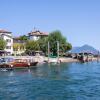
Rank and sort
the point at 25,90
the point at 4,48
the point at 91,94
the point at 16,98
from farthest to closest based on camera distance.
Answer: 1. the point at 4,48
2. the point at 25,90
3. the point at 91,94
4. the point at 16,98

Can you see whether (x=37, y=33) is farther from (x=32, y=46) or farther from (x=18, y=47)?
(x=32, y=46)

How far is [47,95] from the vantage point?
155 ft

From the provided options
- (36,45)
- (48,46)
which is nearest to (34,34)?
(36,45)

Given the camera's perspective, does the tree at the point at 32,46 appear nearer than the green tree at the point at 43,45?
No

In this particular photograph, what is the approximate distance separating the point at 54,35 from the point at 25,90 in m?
105

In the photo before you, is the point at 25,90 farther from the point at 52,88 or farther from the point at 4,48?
the point at 4,48

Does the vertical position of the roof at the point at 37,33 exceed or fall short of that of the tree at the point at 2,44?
it exceeds it

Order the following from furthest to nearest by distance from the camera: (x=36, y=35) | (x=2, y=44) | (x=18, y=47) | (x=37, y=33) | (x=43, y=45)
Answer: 1. (x=37, y=33)
2. (x=36, y=35)
3. (x=18, y=47)
4. (x=43, y=45)
5. (x=2, y=44)

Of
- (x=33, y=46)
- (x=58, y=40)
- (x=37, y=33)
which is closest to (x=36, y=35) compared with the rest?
(x=37, y=33)

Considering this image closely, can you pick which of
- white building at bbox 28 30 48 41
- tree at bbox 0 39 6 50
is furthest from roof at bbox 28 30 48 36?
tree at bbox 0 39 6 50

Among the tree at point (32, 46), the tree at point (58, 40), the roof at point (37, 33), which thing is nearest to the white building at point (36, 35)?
the roof at point (37, 33)

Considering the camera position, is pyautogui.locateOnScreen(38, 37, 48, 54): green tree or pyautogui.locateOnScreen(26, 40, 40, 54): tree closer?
pyautogui.locateOnScreen(38, 37, 48, 54): green tree

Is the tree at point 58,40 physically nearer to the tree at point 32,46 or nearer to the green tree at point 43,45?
the green tree at point 43,45

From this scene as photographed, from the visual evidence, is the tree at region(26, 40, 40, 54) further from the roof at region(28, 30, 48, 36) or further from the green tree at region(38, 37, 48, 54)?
the roof at region(28, 30, 48, 36)
